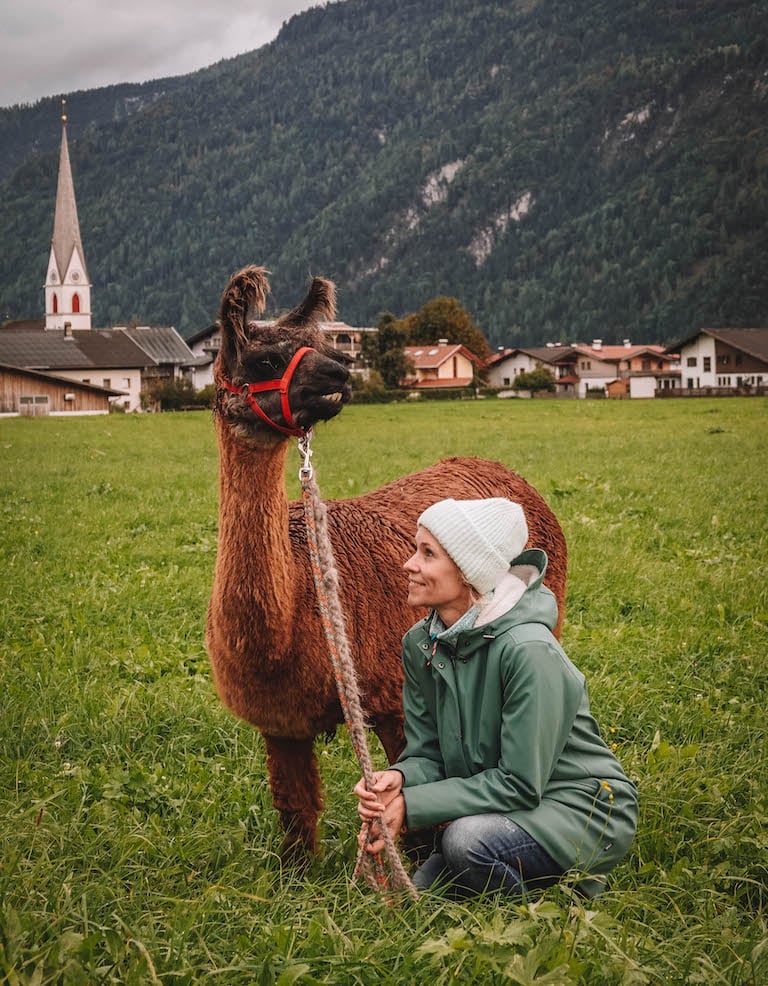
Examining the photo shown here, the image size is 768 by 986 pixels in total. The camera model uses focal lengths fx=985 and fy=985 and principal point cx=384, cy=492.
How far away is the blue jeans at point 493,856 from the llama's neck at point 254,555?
107cm

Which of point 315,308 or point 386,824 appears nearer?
point 386,824

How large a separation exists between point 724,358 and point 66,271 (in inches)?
3429

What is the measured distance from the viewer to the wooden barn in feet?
188

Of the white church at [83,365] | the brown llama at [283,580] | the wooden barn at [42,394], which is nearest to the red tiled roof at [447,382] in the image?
the white church at [83,365]

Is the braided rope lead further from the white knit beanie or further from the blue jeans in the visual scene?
the white knit beanie

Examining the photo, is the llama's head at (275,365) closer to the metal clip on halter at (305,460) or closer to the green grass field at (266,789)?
the metal clip on halter at (305,460)

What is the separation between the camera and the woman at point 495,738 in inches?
115

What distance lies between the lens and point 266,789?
15.2 ft

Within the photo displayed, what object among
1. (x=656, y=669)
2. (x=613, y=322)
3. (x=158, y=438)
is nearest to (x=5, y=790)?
(x=656, y=669)

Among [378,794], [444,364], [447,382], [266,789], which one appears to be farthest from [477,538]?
[444,364]

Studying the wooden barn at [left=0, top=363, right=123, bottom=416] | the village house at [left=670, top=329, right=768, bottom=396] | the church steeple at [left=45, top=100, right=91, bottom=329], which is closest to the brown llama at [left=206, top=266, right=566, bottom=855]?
the wooden barn at [left=0, top=363, right=123, bottom=416]

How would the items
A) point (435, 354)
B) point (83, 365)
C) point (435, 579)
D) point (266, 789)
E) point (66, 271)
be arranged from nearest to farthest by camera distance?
point (435, 579) → point (266, 789) → point (83, 365) → point (435, 354) → point (66, 271)

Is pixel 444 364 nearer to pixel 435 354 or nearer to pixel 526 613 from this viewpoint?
pixel 435 354

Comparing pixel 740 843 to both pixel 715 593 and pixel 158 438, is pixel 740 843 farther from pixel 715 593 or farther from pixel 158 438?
pixel 158 438
